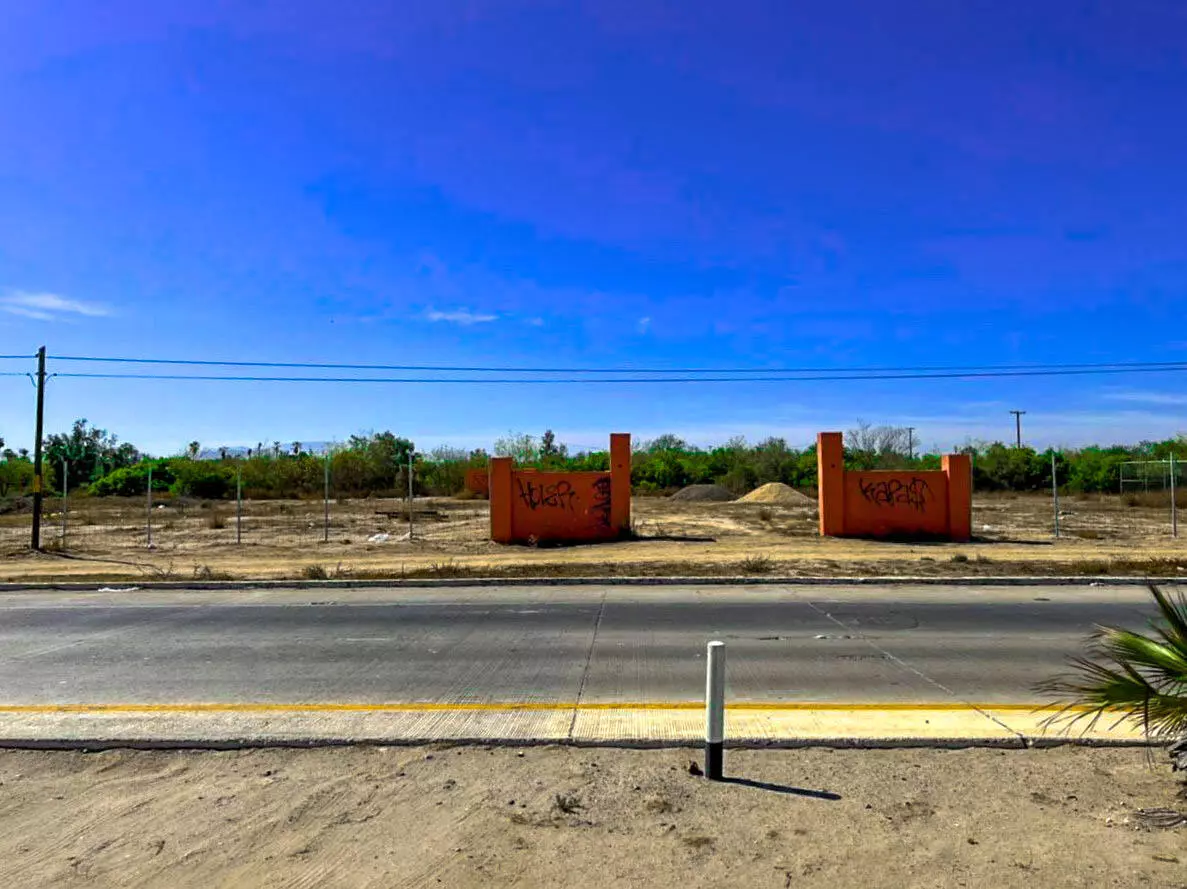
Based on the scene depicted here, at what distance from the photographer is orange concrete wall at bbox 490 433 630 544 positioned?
2178 centimetres

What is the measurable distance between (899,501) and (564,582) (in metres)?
11.5

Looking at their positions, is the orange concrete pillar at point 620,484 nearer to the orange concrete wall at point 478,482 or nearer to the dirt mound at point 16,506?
the orange concrete wall at point 478,482

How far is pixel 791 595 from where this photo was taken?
1307 cm

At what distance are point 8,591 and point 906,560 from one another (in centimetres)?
1720

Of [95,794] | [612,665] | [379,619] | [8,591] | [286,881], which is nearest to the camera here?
[286,881]

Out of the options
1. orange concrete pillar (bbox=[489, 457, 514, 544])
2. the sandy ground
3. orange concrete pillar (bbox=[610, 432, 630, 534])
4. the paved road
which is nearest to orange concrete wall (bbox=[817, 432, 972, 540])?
orange concrete pillar (bbox=[610, 432, 630, 534])

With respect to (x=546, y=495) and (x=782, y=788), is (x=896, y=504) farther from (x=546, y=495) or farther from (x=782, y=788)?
(x=782, y=788)

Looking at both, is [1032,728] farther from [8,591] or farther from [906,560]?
[8,591]

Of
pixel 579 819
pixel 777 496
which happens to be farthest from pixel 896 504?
pixel 777 496

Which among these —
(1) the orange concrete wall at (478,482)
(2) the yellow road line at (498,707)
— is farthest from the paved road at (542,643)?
(1) the orange concrete wall at (478,482)

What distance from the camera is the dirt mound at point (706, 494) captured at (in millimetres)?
46125

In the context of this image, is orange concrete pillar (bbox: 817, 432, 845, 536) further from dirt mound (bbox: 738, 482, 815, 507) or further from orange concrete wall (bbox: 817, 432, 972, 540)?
dirt mound (bbox: 738, 482, 815, 507)

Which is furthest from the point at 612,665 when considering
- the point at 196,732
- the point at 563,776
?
the point at 196,732

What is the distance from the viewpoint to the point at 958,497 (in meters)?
21.9
